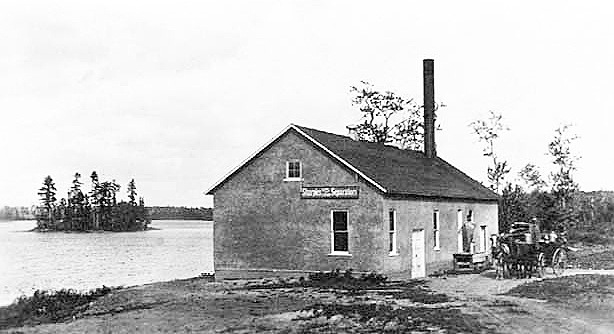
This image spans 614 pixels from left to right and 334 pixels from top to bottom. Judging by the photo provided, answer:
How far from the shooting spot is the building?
2911 centimetres

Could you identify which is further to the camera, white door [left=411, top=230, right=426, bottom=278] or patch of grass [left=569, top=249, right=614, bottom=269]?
patch of grass [left=569, top=249, right=614, bottom=269]

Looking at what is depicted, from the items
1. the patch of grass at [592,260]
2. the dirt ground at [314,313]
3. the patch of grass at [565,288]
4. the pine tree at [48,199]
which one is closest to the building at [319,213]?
the dirt ground at [314,313]

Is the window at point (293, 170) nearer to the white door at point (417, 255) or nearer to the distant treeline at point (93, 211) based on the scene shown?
the white door at point (417, 255)

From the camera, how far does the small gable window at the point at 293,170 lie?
1198 inches

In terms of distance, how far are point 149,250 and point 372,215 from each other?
53742 mm

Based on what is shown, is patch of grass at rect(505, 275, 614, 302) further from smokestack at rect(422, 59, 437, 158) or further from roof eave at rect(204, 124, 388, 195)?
smokestack at rect(422, 59, 437, 158)

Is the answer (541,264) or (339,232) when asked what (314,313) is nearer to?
(339,232)

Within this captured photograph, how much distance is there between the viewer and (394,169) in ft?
109

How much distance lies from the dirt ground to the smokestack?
52.4 feet

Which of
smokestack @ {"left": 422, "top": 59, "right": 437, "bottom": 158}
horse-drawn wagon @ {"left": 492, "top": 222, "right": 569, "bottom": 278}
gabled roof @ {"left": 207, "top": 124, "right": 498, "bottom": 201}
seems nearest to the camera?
horse-drawn wagon @ {"left": 492, "top": 222, "right": 569, "bottom": 278}

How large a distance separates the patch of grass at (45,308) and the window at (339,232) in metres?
9.12

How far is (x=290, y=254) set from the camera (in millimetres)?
30344

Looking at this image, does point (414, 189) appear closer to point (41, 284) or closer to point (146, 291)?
point (146, 291)

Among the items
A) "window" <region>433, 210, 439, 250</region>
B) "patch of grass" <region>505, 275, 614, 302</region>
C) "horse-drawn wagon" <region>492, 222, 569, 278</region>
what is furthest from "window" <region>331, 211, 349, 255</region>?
"patch of grass" <region>505, 275, 614, 302</region>
